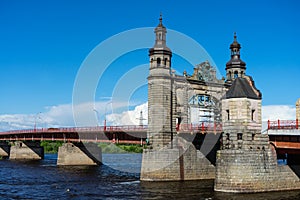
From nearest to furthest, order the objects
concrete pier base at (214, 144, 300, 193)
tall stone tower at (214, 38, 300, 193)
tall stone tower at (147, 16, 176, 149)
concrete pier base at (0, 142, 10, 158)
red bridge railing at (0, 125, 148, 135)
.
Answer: concrete pier base at (214, 144, 300, 193)
tall stone tower at (214, 38, 300, 193)
tall stone tower at (147, 16, 176, 149)
red bridge railing at (0, 125, 148, 135)
concrete pier base at (0, 142, 10, 158)

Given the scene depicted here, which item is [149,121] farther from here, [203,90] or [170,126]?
[203,90]

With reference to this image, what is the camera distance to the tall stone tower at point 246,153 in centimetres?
4438

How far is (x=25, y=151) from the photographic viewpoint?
399 ft

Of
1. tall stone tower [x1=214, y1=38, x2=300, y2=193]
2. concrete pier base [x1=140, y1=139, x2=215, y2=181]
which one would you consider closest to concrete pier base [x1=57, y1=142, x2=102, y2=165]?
concrete pier base [x1=140, y1=139, x2=215, y2=181]

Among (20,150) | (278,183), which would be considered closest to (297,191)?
(278,183)

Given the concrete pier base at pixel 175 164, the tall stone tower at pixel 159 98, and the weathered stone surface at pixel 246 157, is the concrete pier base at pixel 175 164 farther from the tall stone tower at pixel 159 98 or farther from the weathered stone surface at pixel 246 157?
the weathered stone surface at pixel 246 157

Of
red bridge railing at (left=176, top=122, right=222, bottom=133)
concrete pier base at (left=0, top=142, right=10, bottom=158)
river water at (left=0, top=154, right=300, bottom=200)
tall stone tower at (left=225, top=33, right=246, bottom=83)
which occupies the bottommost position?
river water at (left=0, top=154, right=300, bottom=200)

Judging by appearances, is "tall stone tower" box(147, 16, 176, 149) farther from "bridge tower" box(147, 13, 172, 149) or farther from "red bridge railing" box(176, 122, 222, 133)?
"red bridge railing" box(176, 122, 222, 133)

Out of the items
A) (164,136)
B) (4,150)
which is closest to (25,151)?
(4,150)

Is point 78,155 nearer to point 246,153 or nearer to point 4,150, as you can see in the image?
point 4,150

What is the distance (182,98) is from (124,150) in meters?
110

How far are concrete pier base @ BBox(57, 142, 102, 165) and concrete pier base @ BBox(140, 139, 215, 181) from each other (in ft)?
132

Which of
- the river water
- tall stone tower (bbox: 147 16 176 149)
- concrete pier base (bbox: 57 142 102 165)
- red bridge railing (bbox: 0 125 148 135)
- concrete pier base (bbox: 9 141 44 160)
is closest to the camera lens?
the river water

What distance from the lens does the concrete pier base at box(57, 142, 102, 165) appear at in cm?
9500
